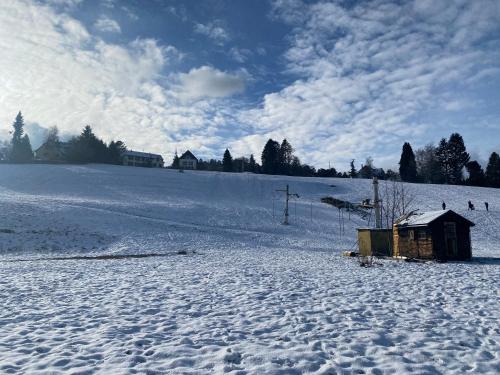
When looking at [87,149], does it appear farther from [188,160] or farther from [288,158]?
[288,158]

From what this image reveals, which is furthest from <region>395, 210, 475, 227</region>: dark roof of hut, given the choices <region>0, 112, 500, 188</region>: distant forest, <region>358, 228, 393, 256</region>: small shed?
<region>0, 112, 500, 188</region>: distant forest

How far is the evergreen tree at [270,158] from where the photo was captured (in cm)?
11156

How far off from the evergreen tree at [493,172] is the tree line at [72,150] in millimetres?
99329

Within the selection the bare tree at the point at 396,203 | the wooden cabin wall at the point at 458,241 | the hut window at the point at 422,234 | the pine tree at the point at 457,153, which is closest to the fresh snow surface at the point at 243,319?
the wooden cabin wall at the point at 458,241

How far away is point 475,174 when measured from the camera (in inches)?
3548

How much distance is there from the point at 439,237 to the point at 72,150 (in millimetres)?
90173

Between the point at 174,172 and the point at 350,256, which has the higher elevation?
the point at 174,172

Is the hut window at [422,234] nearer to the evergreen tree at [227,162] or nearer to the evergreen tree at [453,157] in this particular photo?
the evergreen tree at [453,157]

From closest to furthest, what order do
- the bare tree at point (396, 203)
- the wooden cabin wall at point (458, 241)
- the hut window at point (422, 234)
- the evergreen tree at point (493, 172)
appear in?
the wooden cabin wall at point (458, 241)
the hut window at point (422, 234)
the bare tree at point (396, 203)
the evergreen tree at point (493, 172)

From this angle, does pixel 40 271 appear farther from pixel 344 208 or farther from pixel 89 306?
pixel 344 208

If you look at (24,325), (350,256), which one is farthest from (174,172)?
(24,325)

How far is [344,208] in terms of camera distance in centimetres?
5912

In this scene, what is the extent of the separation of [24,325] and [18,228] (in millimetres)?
29928

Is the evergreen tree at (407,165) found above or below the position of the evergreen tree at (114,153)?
below
